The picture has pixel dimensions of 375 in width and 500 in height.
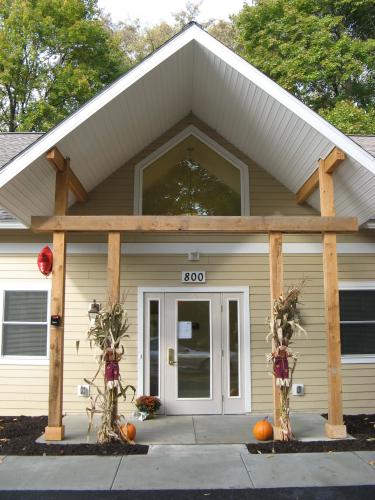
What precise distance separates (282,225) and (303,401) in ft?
11.0

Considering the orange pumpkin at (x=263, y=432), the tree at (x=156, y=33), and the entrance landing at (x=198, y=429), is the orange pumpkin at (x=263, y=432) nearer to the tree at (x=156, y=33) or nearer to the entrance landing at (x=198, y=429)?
the entrance landing at (x=198, y=429)

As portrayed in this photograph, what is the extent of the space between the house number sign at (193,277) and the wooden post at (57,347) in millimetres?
2455

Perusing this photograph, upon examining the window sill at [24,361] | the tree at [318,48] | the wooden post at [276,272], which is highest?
the tree at [318,48]

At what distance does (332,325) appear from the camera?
6.72 meters

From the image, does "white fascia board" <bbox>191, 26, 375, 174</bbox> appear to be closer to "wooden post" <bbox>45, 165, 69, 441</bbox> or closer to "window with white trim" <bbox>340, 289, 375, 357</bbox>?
"window with white trim" <bbox>340, 289, 375, 357</bbox>

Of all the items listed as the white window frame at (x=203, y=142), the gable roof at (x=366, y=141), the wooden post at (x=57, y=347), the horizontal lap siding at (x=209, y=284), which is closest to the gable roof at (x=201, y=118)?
the white window frame at (x=203, y=142)

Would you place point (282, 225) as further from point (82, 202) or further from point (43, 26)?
point (43, 26)

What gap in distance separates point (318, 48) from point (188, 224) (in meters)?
16.8

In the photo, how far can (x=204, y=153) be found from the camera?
886 cm

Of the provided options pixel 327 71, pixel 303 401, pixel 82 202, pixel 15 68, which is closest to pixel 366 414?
pixel 303 401

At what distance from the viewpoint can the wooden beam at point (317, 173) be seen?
667 centimetres

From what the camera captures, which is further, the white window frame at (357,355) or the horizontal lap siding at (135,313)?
the white window frame at (357,355)

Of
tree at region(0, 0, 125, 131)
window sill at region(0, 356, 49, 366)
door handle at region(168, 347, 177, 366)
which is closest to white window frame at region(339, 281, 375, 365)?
door handle at region(168, 347, 177, 366)

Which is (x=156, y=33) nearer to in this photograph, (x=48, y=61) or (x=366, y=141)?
(x=48, y=61)
